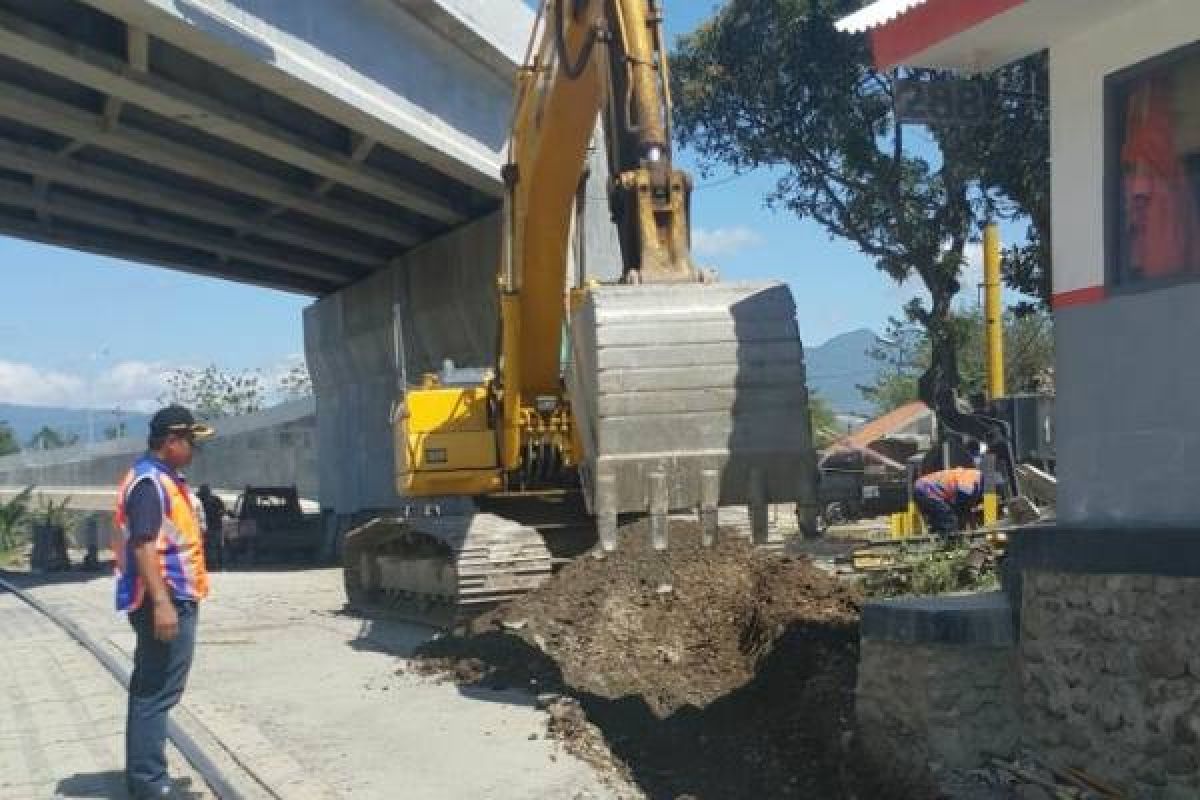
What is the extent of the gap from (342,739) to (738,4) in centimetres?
1753

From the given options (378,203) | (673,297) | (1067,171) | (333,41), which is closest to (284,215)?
(378,203)

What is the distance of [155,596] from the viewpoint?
6215mm

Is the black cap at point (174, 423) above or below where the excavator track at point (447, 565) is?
above

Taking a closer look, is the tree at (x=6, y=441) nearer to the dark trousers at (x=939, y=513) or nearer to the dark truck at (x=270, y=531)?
the dark truck at (x=270, y=531)

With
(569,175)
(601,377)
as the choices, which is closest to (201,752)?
(601,377)

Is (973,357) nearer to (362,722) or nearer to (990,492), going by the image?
(990,492)

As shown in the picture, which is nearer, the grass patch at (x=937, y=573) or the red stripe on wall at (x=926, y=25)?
the red stripe on wall at (x=926, y=25)

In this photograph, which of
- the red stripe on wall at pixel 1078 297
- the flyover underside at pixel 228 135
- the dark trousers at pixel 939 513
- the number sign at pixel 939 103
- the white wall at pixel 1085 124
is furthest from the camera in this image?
the flyover underside at pixel 228 135

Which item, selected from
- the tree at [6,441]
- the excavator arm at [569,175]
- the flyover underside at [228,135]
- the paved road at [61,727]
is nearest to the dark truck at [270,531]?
the flyover underside at [228,135]

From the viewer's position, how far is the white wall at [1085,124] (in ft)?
19.5

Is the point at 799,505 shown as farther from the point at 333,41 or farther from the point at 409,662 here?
the point at 333,41

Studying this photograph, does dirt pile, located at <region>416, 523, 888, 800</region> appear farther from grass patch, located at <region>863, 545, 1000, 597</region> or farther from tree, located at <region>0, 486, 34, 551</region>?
tree, located at <region>0, 486, 34, 551</region>

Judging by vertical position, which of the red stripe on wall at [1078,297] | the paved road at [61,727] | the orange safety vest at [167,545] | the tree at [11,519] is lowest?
the tree at [11,519]

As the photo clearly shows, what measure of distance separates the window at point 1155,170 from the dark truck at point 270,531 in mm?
23092
